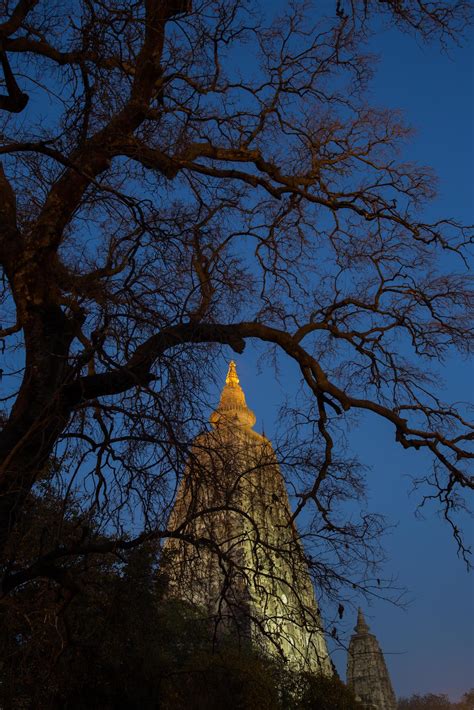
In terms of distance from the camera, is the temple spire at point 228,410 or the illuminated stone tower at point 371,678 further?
the illuminated stone tower at point 371,678

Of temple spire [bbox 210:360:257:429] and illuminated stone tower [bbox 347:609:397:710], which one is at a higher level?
illuminated stone tower [bbox 347:609:397:710]

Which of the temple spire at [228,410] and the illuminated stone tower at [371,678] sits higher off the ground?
the illuminated stone tower at [371,678]

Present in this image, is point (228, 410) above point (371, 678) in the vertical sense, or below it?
below

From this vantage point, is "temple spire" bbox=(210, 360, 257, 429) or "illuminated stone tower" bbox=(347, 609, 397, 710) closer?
"temple spire" bbox=(210, 360, 257, 429)

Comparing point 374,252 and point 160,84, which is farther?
point 374,252

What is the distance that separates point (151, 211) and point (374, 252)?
2961 mm

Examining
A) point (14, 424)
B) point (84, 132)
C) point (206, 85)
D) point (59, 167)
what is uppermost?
point (206, 85)

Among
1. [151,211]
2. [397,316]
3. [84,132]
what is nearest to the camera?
[84,132]

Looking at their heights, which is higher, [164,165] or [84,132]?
[164,165]

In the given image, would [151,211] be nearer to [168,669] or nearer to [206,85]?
[206,85]

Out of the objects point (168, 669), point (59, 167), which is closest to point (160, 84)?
point (59, 167)

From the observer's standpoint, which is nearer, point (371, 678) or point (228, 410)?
point (228, 410)

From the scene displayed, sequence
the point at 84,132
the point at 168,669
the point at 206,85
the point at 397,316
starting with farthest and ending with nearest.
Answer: the point at 168,669, the point at 397,316, the point at 206,85, the point at 84,132

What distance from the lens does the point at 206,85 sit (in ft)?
20.6
